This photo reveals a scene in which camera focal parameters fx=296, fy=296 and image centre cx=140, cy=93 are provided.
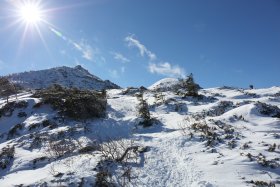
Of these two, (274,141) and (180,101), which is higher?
(180,101)

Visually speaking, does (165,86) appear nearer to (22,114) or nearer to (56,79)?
(22,114)

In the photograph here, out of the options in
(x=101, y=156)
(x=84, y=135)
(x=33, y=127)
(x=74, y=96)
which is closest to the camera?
(x=101, y=156)

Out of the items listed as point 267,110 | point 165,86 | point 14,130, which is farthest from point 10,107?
point 165,86

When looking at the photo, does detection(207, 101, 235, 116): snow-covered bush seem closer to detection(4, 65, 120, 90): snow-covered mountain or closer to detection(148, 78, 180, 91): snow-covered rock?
detection(148, 78, 180, 91): snow-covered rock

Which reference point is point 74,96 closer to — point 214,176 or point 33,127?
point 33,127

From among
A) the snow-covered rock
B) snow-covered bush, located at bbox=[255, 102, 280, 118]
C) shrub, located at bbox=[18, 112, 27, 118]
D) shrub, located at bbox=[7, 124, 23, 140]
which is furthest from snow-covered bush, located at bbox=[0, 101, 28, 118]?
snow-covered bush, located at bbox=[255, 102, 280, 118]

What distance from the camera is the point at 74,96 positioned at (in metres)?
27.0

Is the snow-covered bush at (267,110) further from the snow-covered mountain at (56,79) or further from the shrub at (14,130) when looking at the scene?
the snow-covered mountain at (56,79)

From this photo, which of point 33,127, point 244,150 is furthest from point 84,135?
point 244,150

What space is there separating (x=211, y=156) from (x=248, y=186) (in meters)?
3.61

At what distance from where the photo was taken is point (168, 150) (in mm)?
16766

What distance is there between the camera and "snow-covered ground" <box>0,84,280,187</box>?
1320cm

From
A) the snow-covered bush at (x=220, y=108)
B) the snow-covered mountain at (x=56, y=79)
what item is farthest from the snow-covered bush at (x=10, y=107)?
the snow-covered mountain at (x=56, y=79)

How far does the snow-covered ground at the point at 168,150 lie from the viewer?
13195 mm
